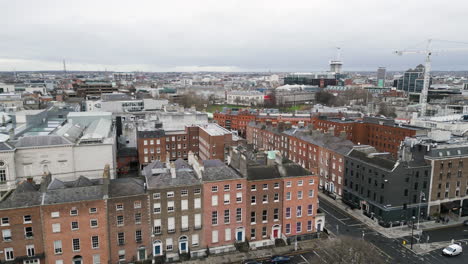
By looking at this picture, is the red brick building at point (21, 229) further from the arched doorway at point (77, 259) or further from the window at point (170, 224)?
the window at point (170, 224)

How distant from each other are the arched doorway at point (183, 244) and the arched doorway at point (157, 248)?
279 centimetres

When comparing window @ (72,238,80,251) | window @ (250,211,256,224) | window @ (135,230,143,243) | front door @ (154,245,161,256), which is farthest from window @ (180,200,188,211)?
window @ (72,238,80,251)

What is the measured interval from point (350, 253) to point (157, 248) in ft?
83.3

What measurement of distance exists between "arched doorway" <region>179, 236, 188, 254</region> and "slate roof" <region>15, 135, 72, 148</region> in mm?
31001

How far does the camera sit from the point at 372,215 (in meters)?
61.9

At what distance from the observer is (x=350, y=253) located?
40719mm

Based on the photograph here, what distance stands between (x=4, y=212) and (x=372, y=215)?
56747 millimetres

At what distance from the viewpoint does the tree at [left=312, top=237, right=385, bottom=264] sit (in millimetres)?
40375

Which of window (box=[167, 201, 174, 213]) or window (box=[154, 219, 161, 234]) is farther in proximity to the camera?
window (box=[167, 201, 174, 213])

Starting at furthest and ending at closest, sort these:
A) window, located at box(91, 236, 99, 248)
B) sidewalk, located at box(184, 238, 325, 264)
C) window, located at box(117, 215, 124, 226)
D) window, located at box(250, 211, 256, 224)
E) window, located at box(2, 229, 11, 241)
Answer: window, located at box(250, 211, 256, 224) < sidewalk, located at box(184, 238, 325, 264) < window, located at box(117, 215, 124, 226) < window, located at box(91, 236, 99, 248) < window, located at box(2, 229, 11, 241)

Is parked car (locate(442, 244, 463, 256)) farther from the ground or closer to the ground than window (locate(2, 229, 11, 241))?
closer to the ground

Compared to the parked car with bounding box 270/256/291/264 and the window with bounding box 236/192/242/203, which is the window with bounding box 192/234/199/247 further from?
the parked car with bounding box 270/256/291/264

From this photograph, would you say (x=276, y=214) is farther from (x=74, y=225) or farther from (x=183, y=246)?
(x=74, y=225)

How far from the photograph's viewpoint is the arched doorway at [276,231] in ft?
173
